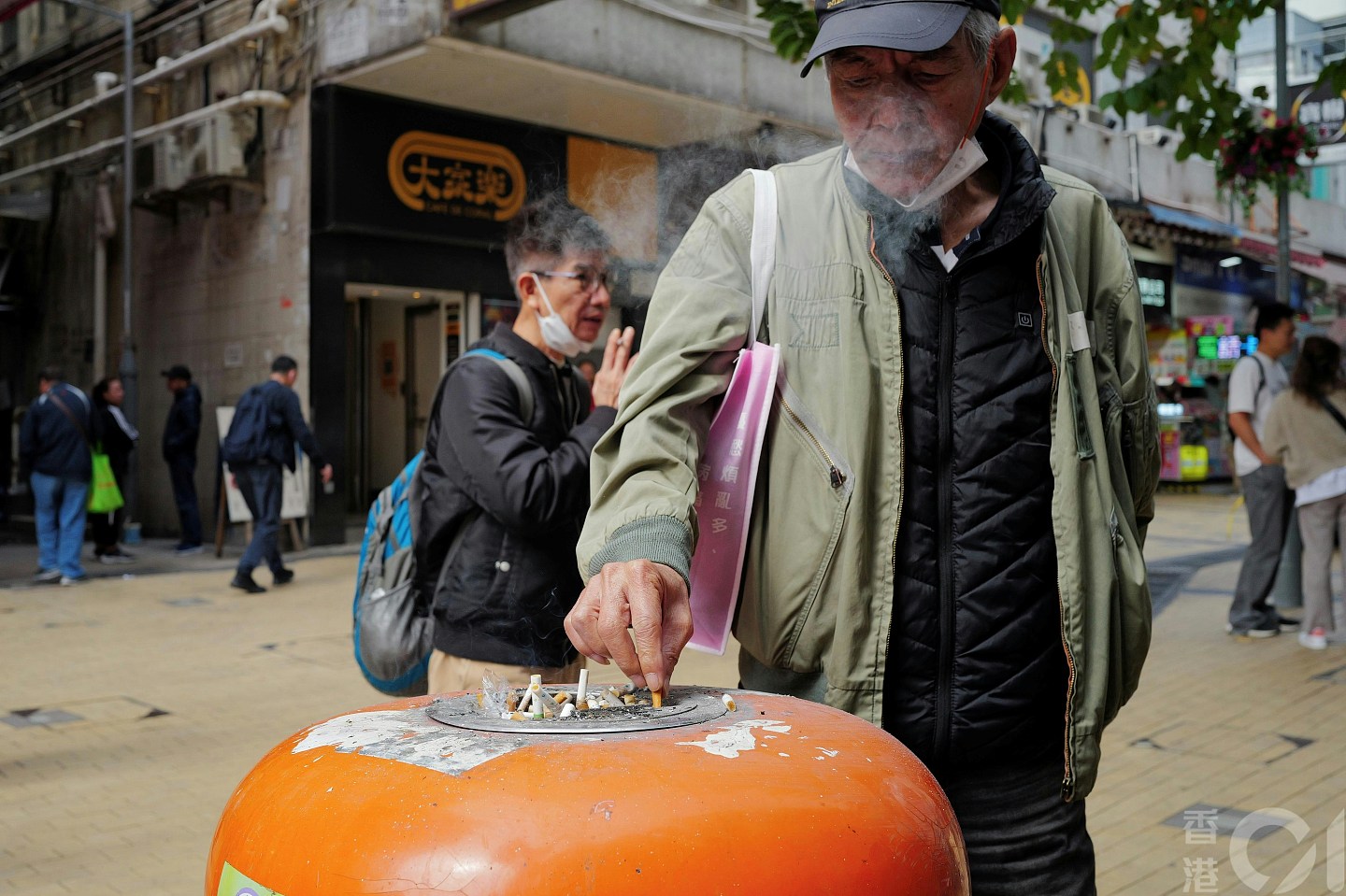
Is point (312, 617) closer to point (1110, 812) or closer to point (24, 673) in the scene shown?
point (24, 673)

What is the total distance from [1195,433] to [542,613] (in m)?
20.0

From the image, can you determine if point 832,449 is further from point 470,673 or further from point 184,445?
point 184,445

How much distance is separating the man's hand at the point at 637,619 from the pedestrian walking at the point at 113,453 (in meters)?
11.0

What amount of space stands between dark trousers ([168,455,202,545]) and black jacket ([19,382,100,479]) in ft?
6.37

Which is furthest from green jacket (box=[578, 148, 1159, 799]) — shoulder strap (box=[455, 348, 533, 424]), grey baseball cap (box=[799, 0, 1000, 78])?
shoulder strap (box=[455, 348, 533, 424])

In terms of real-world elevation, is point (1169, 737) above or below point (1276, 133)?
below

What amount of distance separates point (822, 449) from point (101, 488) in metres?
10.8

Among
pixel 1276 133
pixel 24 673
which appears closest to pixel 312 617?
pixel 24 673

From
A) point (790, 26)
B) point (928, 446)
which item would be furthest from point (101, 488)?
point (928, 446)

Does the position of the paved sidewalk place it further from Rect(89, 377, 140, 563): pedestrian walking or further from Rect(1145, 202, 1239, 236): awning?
Rect(1145, 202, 1239, 236): awning

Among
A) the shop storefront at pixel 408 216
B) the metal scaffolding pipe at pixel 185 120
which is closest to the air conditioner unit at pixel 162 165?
the metal scaffolding pipe at pixel 185 120

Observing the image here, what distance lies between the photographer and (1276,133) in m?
7.88

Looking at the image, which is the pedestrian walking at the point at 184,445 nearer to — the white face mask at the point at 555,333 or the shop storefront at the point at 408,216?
the shop storefront at the point at 408,216

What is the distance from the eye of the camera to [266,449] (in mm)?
9961
